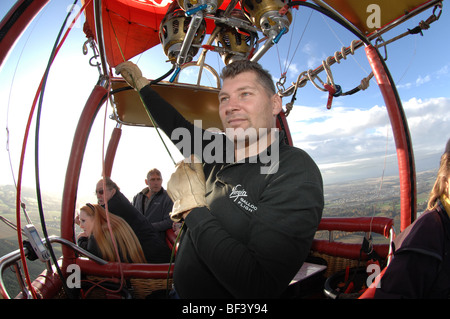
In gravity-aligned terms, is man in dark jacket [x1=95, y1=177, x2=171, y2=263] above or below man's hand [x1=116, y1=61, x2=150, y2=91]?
below

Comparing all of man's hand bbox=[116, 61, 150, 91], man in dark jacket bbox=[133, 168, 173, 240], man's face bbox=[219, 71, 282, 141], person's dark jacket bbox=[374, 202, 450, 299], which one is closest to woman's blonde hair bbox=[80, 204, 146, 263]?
man in dark jacket bbox=[133, 168, 173, 240]

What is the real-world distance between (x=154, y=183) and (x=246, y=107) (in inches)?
116

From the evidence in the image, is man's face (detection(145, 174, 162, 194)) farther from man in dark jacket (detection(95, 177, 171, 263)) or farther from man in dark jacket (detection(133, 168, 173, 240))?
man in dark jacket (detection(95, 177, 171, 263))

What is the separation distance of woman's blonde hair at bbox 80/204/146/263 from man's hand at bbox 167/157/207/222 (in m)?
1.50

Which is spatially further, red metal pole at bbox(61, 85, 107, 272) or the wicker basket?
red metal pole at bbox(61, 85, 107, 272)

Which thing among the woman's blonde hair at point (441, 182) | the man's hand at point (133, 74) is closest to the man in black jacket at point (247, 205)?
the man's hand at point (133, 74)

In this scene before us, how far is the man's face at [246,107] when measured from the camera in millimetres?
1047

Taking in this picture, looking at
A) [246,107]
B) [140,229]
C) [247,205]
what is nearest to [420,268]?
[247,205]

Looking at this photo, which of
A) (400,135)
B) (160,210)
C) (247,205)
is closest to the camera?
(247,205)

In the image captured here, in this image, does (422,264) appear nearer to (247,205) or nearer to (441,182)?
(441,182)

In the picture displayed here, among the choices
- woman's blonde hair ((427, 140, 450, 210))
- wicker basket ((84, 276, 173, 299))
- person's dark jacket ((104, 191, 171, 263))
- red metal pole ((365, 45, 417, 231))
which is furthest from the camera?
person's dark jacket ((104, 191, 171, 263))

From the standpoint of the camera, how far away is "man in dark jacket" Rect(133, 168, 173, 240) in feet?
10.4

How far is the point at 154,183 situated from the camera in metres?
3.72
